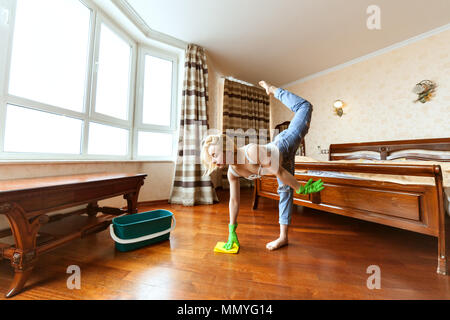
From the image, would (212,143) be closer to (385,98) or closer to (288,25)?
(288,25)

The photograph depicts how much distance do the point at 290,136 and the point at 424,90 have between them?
3.05 metres

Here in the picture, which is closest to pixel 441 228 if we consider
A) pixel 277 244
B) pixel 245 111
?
pixel 277 244

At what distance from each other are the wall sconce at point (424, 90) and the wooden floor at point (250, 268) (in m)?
2.35

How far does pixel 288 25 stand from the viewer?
2.58 metres

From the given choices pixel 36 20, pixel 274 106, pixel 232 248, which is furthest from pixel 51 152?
pixel 274 106

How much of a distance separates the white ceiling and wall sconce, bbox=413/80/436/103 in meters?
0.83

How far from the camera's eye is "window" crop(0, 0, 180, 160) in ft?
5.08

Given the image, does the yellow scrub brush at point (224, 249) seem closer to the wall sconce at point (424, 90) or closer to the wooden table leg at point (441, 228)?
the wooden table leg at point (441, 228)

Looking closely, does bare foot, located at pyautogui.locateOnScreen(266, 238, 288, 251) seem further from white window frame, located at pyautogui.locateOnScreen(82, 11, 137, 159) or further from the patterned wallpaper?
the patterned wallpaper

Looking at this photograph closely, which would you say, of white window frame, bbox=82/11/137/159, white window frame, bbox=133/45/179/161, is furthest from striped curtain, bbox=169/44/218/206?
white window frame, bbox=82/11/137/159

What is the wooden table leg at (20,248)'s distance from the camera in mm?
935

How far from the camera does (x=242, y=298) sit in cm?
91

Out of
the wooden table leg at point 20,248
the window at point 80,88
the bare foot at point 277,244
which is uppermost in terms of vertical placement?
the window at point 80,88

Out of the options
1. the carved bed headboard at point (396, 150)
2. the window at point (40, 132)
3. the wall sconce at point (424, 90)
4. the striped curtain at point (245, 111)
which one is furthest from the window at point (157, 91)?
the wall sconce at point (424, 90)
